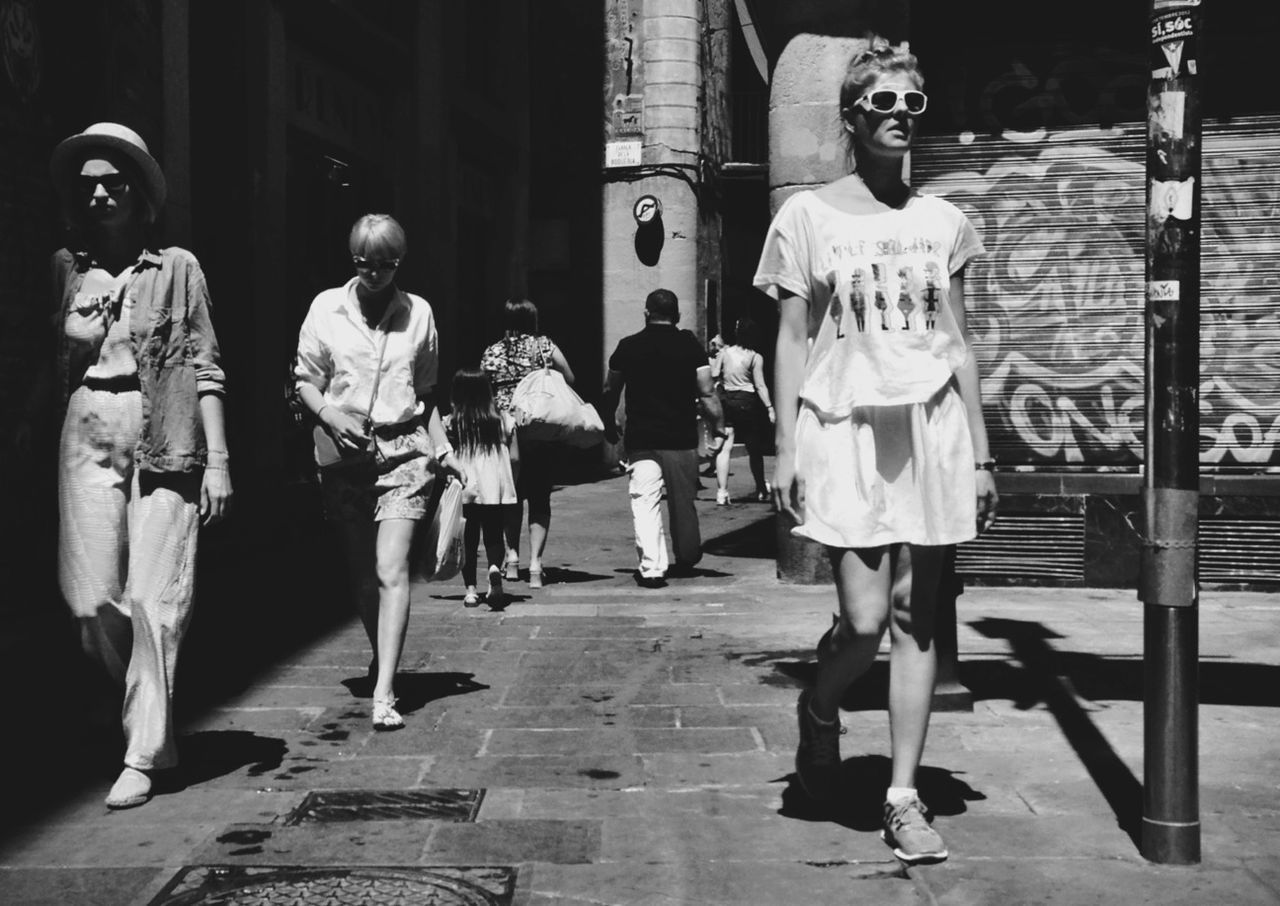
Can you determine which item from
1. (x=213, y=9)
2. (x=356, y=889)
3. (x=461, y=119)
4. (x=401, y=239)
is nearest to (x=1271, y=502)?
(x=401, y=239)

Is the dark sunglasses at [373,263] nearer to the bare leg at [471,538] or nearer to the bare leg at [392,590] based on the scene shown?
the bare leg at [392,590]

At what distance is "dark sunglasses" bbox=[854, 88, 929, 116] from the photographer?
4.17 metres

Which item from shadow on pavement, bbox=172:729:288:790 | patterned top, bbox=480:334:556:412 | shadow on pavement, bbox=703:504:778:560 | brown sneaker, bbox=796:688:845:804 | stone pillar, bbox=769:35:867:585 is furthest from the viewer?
shadow on pavement, bbox=703:504:778:560

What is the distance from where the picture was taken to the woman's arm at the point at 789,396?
14.0ft

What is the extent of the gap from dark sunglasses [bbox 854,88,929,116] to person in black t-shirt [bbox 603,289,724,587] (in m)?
5.72

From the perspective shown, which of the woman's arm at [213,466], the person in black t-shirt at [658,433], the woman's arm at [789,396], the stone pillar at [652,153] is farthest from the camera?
the stone pillar at [652,153]

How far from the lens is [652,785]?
491 cm

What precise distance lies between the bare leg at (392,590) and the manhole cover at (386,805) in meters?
1.03

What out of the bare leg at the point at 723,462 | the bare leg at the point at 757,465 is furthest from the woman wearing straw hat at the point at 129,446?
the bare leg at the point at 757,465

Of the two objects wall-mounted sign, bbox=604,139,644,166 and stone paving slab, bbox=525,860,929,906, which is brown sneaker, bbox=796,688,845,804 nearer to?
stone paving slab, bbox=525,860,929,906

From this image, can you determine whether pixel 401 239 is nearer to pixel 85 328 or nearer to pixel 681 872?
pixel 85 328

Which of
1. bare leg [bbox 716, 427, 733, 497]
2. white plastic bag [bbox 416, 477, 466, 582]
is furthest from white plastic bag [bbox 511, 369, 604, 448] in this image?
bare leg [bbox 716, 427, 733, 497]

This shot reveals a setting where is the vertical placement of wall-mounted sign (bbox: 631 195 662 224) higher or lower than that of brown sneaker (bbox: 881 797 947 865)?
higher

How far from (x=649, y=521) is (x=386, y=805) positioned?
5301 millimetres
